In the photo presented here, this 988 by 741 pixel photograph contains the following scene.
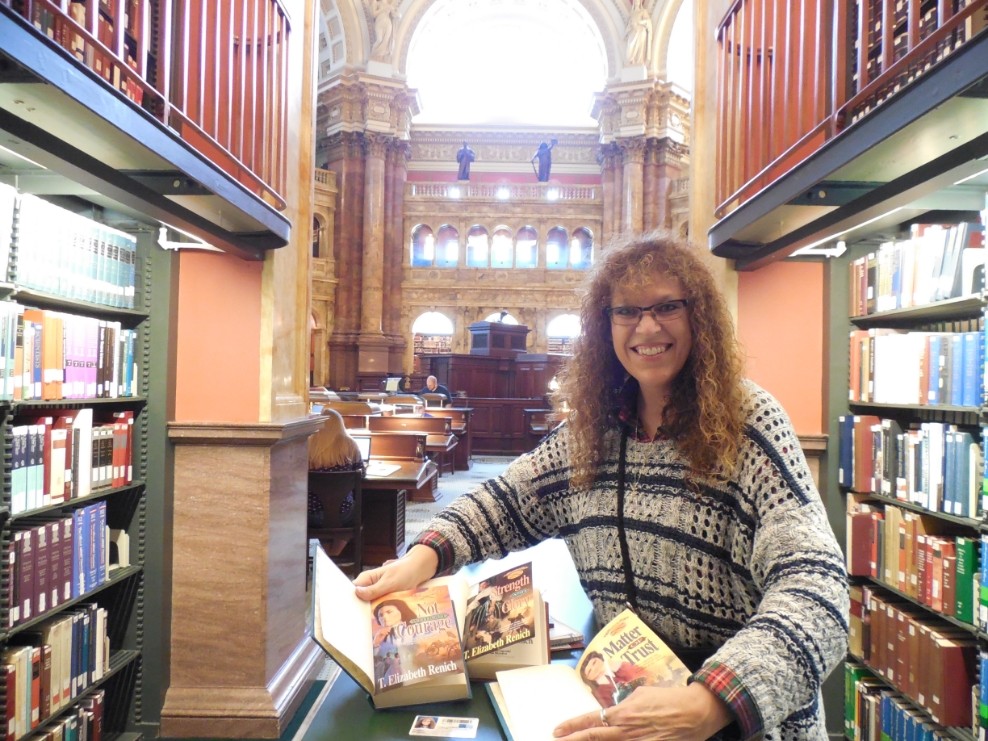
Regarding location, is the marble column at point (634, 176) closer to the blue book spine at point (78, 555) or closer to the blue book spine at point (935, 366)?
the blue book spine at point (935, 366)

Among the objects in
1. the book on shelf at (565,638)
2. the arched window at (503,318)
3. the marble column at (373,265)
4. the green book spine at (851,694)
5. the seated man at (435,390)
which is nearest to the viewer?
the book on shelf at (565,638)

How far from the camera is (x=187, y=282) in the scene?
3129 mm

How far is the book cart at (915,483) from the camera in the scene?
242 cm

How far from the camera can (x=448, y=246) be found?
1928 centimetres

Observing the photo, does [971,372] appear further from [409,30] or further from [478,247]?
[409,30]

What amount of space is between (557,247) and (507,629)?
1855 cm

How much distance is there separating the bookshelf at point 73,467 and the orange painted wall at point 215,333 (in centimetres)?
17

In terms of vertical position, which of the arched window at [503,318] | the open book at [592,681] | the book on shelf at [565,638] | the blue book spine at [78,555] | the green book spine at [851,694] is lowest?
the green book spine at [851,694]

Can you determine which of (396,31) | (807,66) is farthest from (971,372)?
(396,31)

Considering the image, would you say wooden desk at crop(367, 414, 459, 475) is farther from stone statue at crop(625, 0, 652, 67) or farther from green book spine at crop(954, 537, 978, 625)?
stone statue at crop(625, 0, 652, 67)

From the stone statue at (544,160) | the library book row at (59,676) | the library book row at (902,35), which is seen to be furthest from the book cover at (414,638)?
the stone statue at (544,160)

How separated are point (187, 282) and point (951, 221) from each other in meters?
3.35

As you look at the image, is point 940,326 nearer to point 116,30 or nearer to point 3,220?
point 116,30

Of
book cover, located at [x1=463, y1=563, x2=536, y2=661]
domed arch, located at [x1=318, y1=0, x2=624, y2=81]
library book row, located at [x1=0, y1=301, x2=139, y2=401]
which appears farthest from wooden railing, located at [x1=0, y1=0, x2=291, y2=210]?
domed arch, located at [x1=318, y1=0, x2=624, y2=81]
